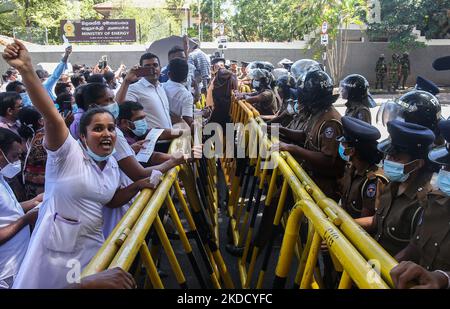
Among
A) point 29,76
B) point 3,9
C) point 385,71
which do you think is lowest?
point 385,71

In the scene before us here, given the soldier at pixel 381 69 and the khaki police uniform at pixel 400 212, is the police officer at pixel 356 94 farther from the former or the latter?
the soldier at pixel 381 69

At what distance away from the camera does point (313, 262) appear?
2018 millimetres

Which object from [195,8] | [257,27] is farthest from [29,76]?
[195,8]

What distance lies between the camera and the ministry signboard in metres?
25.7

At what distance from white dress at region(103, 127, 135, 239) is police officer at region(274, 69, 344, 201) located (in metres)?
1.22

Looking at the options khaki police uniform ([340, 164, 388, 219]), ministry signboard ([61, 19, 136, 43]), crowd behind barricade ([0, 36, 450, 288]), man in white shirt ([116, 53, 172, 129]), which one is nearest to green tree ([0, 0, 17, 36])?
ministry signboard ([61, 19, 136, 43])

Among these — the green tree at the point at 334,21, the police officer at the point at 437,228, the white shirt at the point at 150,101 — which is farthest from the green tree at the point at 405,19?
the police officer at the point at 437,228

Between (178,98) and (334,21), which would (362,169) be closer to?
(178,98)

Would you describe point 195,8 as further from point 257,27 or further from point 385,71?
point 385,71

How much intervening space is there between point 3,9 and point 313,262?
106 ft

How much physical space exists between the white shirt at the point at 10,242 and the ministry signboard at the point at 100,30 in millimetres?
24646

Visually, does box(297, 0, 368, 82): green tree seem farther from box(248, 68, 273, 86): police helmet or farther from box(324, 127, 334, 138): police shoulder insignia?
box(324, 127, 334, 138): police shoulder insignia

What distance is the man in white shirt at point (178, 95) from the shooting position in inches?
207
